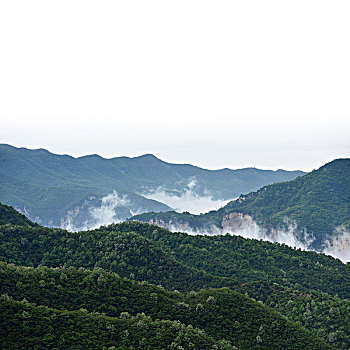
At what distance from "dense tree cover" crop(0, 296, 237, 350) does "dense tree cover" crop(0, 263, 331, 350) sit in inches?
171

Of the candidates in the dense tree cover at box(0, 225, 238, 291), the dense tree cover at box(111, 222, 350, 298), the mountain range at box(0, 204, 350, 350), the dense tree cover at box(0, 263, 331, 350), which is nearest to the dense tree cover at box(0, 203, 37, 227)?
the mountain range at box(0, 204, 350, 350)

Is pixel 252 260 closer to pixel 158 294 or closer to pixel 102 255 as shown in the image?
pixel 102 255

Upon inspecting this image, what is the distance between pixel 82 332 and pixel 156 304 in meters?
12.8

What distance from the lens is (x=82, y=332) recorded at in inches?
1427

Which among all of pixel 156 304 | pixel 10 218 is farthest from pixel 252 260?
pixel 10 218

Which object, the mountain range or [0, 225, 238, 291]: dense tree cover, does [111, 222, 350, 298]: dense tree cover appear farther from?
[0, 225, 238, 291]: dense tree cover

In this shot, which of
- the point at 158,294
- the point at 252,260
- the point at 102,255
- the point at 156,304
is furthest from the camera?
the point at 252,260

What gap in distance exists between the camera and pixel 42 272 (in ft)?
152

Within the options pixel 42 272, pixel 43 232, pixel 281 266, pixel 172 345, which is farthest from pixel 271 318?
pixel 43 232

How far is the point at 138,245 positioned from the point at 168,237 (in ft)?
66.0

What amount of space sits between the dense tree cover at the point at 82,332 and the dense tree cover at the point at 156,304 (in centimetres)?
435

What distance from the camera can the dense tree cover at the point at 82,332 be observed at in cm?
3400

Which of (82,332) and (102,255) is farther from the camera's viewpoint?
(102,255)

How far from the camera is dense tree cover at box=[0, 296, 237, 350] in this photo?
34000mm
